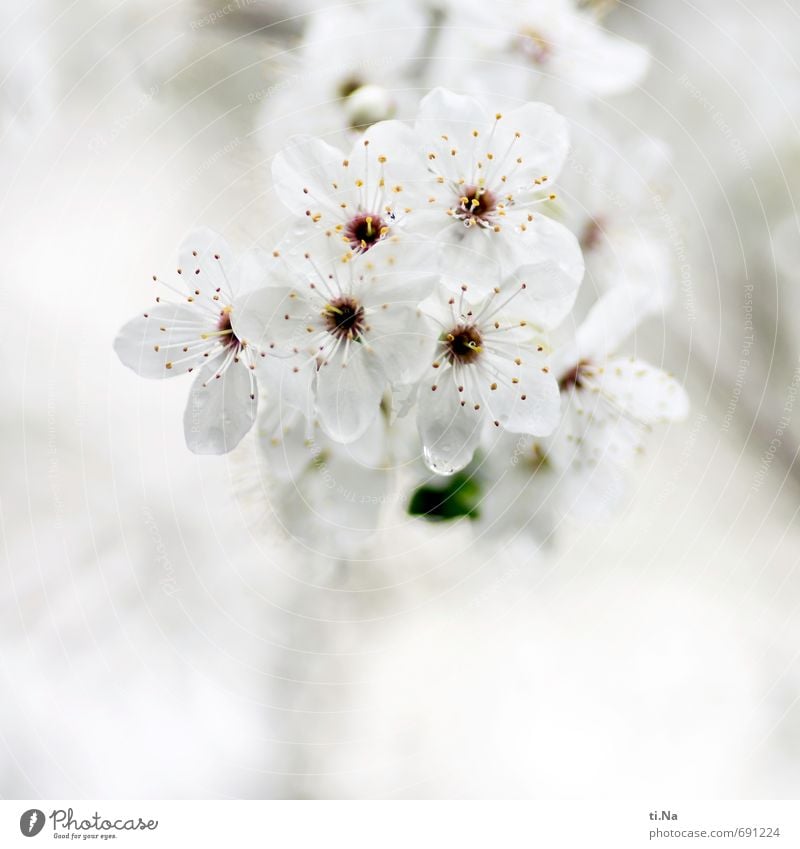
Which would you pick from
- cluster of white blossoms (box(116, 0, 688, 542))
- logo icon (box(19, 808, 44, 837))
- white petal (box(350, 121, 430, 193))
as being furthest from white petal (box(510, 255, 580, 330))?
logo icon (box(19, 808, 44, 837))

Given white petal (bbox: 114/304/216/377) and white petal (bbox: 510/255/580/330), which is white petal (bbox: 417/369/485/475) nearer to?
white petal (bbox: 510/255/580/330)

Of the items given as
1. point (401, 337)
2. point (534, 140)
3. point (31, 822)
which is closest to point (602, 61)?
point (534, 140)

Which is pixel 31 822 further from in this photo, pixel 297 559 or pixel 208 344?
pixel 208 344

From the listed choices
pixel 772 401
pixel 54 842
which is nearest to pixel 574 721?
pixel 772 401

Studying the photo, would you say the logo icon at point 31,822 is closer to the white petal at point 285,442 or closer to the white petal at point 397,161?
the white petal at point 285,442

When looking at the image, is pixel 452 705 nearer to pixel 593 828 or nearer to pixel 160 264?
pixel 593 828
